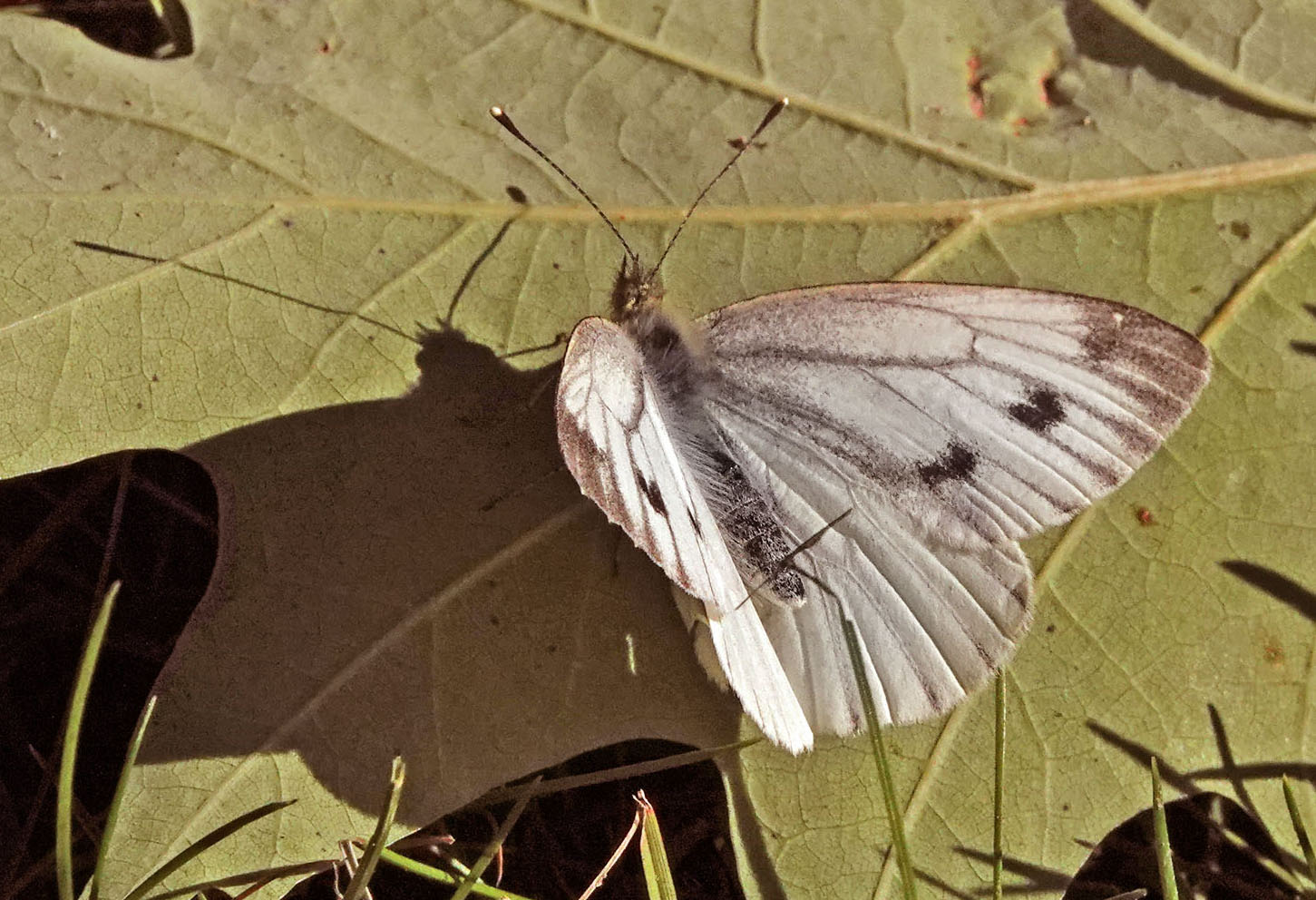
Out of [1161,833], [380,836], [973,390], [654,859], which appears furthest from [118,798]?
[1161,833]

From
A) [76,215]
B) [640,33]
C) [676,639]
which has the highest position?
[640,33]

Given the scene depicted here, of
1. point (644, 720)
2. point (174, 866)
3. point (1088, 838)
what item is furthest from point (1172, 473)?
point (174, 866)

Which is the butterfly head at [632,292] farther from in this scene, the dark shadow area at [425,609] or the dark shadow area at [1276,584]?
the dark shadow area at [1276,584]

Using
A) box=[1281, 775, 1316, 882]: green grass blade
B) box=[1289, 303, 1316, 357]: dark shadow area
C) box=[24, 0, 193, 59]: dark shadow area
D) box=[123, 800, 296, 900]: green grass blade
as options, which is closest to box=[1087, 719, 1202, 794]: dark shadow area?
box=[1281, 775, 1316, 882]: green grass blade

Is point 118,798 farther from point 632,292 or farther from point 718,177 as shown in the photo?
point 718,177

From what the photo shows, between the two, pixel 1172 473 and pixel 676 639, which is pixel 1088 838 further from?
pixel 676 639

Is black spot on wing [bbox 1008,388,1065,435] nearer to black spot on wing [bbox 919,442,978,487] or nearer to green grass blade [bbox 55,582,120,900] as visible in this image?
black spot on wing [bbox 919,442,978,487]
